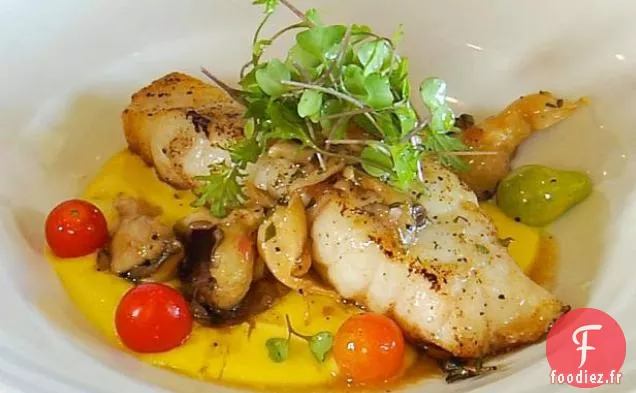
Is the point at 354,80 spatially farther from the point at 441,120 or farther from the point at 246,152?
the point at 246,152

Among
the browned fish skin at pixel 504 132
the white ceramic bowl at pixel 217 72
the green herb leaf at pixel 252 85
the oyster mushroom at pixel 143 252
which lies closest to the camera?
the white ceramic bowl at pixel 217 72

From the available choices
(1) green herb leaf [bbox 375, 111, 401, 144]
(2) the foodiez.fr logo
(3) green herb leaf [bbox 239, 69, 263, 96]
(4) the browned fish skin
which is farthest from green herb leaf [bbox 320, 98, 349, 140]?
(2) the foodiez.fr logo

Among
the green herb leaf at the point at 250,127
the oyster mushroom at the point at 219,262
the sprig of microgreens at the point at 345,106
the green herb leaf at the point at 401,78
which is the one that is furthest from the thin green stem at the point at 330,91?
the oyster mushroom at the point at 219,262

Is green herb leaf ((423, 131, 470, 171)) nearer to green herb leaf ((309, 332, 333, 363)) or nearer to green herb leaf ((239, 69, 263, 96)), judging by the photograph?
green herb leaf ((239, 69, 263, 96))

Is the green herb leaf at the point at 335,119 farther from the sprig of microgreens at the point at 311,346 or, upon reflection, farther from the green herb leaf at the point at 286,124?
the sprig of microgreens at the point at 311,346

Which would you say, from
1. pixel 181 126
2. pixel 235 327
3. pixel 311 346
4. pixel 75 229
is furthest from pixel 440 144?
pixel 75 229

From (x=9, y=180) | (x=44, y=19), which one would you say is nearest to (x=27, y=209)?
(x=9, y=180)
